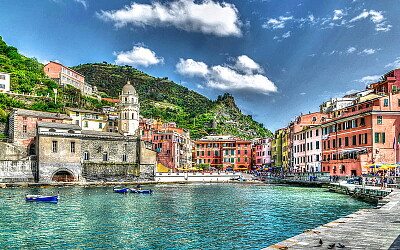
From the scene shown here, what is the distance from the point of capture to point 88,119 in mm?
81438

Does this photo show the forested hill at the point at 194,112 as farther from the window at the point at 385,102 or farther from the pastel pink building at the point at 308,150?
the window at the point at 385,102

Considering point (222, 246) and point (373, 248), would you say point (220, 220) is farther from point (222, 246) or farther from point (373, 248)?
point (373, 248)

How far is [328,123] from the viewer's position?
61656 millimetres

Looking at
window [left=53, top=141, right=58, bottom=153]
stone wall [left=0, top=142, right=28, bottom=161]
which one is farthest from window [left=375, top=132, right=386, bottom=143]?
stone wall [left=0, top=142, right=28, bottom=161]

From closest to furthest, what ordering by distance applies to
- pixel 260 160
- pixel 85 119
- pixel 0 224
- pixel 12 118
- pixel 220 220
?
1. pixel 0 224
2. pixel 220 220
3. pixel 12 118
4. pixel 85 119
5. pixel 260 160

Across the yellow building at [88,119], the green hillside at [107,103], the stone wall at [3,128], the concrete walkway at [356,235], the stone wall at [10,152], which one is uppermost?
the green hillside at [107,103]

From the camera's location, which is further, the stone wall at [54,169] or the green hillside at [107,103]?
the green hillside at [107,103]

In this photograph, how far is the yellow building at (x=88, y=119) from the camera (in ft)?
258

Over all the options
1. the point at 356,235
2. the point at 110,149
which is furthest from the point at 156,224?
the point at 110,149

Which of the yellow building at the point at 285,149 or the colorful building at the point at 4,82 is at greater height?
the colorful building at the point at 4,82

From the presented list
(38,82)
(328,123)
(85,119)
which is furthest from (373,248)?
(38,82)

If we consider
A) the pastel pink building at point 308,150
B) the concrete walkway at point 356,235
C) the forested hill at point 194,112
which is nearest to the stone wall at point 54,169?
the pastel pink building at point 308,150

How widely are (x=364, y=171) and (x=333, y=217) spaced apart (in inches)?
1086

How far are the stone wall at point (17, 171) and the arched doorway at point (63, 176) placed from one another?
370 cm
